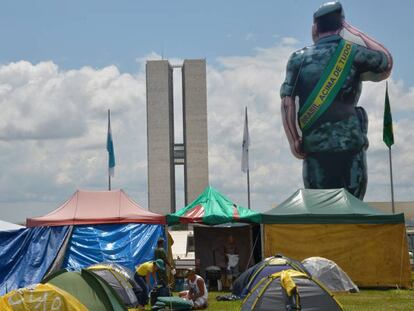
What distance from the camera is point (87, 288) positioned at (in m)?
11.2

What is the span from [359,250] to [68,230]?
24.2ft

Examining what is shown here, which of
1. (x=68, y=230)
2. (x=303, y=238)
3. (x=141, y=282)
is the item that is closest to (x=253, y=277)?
(x=141, y=282)

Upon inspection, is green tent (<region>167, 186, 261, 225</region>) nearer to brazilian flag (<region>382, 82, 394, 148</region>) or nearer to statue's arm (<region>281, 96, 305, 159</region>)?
statue's arm (<region>281, 96, 305, 159</region>)

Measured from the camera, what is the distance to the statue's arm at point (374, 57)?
102 feet

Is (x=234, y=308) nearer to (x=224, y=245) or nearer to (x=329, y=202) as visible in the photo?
(x=329, y=202)

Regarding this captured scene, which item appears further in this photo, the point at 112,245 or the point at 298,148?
the point at 298,148

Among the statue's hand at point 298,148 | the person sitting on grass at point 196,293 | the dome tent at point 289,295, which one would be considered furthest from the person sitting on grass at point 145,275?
the statue's hand at point 298,148

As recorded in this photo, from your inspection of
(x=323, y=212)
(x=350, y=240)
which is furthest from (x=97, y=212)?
(x=350, y=240)

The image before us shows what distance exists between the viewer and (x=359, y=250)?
1981 centimetres

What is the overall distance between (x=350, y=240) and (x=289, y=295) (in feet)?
29.3

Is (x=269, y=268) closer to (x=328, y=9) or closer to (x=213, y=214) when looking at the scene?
(x=213, y=214)

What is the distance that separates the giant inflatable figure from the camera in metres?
30.8

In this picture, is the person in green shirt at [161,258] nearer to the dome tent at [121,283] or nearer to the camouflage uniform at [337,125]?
the dome tent at [121,283]

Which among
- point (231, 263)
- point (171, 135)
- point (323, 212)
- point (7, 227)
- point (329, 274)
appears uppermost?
point (171, 135)
